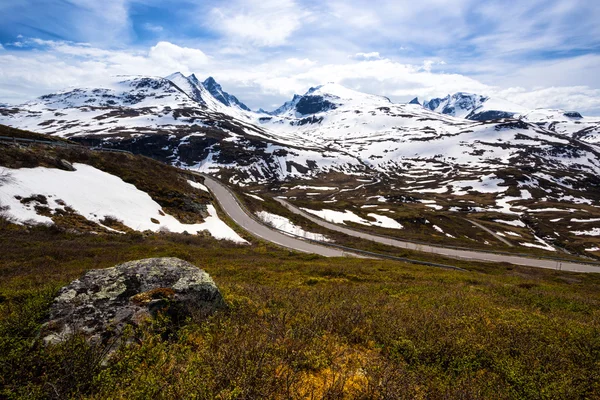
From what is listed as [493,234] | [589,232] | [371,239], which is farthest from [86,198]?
[589,232]

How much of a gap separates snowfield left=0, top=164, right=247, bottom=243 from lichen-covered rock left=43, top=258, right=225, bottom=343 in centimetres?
2570

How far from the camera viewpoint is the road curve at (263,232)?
1826 inches

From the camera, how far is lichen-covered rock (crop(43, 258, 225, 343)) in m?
5.79

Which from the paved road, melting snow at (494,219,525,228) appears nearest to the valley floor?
the paved road

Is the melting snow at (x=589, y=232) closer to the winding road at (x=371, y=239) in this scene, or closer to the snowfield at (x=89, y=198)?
the winding road at (x=371, y=239)

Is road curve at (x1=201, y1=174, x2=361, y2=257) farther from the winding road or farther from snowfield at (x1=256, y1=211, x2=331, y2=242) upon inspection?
snowfield at (x1=256, y1=211, x2=331, y2=242)

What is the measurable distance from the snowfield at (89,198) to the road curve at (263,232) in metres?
8.23

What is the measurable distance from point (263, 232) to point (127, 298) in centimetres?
4862

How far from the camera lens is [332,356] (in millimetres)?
6059

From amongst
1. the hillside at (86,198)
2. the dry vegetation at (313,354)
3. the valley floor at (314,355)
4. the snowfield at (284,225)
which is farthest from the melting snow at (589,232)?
the valley floor at (314,355)

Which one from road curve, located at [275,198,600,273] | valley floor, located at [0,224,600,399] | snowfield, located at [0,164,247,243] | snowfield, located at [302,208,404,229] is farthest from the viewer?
snowfield, located at [302,208,404,229]

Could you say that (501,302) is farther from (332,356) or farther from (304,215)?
(304,215)

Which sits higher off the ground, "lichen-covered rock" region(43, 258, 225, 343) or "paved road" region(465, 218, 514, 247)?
"lichen-covered rock" region(43, 258, 225, 343)

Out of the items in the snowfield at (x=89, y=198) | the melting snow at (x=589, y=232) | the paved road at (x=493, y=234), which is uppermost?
the snowfield at (x=89, y=198)
